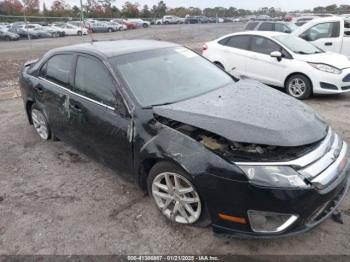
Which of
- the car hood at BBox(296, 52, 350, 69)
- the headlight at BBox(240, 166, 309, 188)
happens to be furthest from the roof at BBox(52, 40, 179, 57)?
the car hood at BBox(296, 52, 350, 69)

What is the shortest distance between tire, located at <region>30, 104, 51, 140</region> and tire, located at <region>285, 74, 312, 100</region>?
504cm

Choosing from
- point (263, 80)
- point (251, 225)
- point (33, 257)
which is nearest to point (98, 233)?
point (33, 257)

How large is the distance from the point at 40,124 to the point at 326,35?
28.3ft

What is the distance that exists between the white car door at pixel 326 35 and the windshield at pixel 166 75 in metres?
7.07

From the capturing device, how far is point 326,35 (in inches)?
399

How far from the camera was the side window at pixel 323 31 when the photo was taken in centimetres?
1002

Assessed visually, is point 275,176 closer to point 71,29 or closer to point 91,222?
point 91,222

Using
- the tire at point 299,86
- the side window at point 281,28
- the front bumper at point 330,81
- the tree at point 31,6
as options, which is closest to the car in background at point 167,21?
the tree at point 31,6

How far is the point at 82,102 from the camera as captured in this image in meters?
3.91

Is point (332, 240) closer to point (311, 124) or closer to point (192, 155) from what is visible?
point (311, 124)

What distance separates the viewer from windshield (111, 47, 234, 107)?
3.51 metres

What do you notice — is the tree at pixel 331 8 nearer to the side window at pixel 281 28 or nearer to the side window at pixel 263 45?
the side window at pixel 281 28

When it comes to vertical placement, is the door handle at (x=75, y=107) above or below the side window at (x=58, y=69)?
below

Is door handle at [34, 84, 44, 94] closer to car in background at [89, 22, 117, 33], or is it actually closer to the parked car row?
the parked car row
